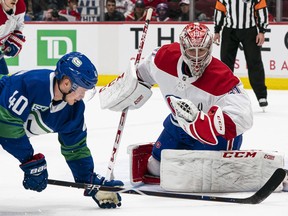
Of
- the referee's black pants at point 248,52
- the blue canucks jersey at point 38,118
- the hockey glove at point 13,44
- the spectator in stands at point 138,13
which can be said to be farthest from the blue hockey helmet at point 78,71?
the spectator in stands at point 138,13

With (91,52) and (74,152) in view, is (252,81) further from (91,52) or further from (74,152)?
(74,152)

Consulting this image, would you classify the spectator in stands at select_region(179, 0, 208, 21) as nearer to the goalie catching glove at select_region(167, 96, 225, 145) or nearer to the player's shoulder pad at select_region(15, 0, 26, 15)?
the player's shoulder pad at select_region(15, 0, 26, 15)

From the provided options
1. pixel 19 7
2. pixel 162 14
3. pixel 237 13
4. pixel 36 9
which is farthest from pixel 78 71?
pixel 36 9

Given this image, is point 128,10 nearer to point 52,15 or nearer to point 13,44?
point 52,15

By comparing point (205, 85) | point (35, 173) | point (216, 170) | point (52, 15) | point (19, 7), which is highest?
point (19, 7)

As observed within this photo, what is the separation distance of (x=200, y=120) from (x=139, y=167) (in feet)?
2.07

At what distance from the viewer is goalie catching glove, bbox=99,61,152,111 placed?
413cm

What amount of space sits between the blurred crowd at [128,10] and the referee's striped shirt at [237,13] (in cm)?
120

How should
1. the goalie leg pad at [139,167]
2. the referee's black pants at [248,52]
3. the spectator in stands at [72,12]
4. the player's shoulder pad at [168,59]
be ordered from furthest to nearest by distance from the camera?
the spectator in stands at [72,12] < the referee's black pants at [248,52] < the goalie leg pad at [139,167] < the player's shoulder pad at [168,59]

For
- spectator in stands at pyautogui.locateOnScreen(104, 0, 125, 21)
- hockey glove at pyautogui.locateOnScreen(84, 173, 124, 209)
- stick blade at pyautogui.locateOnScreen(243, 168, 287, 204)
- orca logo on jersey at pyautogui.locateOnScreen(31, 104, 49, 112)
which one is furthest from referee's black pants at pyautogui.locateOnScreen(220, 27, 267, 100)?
orca logo on jersey at pyautogui.locateOnScreen(31, 104, 49, 112)

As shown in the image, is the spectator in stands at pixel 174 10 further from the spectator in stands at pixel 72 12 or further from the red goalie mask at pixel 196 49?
the red goalie mask at pixel 196 49

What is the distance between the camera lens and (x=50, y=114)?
11.3 feet

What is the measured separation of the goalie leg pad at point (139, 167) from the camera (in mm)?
4117

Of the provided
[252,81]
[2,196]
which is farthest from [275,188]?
[252,81]
